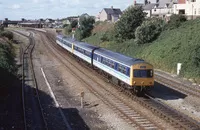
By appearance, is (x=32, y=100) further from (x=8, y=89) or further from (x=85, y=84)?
(x=85, y=84)

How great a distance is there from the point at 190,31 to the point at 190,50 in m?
5.65

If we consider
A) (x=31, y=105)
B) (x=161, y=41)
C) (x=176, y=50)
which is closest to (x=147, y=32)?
(x=161, y=41)

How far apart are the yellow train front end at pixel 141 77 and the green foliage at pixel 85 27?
5808 centimetres

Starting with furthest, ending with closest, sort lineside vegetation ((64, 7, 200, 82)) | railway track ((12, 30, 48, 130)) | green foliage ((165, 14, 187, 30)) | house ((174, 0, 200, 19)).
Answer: house ((174, 0, 200, 19))
green foliage ((165, 14, 187, 30))
lineside vegetation ((64, 7, 200, 82))
railway track ((12, 30, 48, 130))

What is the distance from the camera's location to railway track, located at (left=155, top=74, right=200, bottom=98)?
26.5 metres

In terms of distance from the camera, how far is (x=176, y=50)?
38.5 metres

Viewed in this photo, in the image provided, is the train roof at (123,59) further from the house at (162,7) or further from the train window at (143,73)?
the house at (162,7)

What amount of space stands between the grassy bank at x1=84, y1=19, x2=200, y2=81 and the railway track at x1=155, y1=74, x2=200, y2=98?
2298mm

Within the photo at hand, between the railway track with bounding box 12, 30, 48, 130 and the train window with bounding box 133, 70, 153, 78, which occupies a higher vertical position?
the train window with bounding box 133, 70, 153, 78

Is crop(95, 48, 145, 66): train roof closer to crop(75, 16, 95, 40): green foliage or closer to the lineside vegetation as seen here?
the lineside vegetation

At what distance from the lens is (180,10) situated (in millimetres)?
66500

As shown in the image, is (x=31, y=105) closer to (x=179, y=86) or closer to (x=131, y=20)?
(x=179, y=86)

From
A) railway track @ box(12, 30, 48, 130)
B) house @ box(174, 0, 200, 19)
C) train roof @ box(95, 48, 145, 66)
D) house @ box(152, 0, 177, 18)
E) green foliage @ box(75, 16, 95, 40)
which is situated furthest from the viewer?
house @ box(152, 0, 177, 18)

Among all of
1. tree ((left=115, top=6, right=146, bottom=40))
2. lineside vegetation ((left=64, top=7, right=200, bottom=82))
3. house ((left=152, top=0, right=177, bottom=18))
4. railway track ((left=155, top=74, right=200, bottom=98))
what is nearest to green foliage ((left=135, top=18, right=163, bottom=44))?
lineside vegetation ((left=64, top=7, right=200, bottom=82))
